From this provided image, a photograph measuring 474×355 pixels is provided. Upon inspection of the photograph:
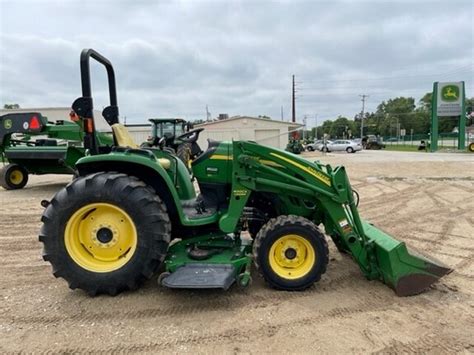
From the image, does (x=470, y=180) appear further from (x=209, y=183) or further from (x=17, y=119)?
(x=17, y=119)

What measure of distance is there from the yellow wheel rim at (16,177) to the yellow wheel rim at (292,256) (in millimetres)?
9965

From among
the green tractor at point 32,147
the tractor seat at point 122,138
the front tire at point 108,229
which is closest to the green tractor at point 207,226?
the front tire at point 108,229

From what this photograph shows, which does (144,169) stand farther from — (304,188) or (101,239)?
(304,188)

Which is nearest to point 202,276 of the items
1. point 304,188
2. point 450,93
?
point 304,188

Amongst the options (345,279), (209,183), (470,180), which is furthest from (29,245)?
(470,180)

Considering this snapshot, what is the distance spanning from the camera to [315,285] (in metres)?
3.67

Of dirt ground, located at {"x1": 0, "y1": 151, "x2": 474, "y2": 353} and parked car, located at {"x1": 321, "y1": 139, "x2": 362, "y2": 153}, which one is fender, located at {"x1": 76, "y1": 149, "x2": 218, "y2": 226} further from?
parked car, located at {"x1": 321, "y1": 139, "x2": 362, "y2": 153}

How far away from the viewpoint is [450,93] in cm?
3381

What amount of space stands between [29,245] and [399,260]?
4.68 metres

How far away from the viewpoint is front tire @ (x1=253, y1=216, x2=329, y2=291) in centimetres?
347

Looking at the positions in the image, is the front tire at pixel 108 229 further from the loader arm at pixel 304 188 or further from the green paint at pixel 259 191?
the loader arm at pixel 304 188

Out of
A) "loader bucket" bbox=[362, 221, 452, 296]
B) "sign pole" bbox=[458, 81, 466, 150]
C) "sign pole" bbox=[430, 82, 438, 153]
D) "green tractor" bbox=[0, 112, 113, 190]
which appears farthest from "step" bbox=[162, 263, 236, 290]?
"sign pole" bbox=[458, 81, 466, 150]

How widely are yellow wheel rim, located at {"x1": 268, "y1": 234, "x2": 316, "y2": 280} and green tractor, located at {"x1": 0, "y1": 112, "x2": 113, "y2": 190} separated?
8141mm

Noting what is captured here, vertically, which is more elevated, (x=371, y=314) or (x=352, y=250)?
(x=352, y=250)
